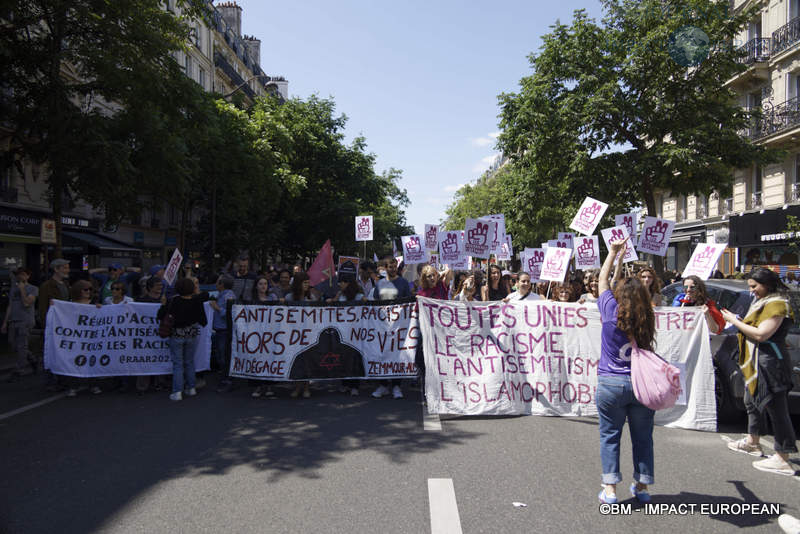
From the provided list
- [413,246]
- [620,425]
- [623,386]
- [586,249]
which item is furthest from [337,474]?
[413,246]

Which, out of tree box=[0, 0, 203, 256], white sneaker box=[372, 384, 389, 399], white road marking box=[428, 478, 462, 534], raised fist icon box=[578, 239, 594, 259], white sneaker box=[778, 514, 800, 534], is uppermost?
tree box=[0, 0, 203, 256]

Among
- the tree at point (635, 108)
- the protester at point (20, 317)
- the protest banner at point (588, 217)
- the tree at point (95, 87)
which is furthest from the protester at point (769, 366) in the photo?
the tree at point (635, 108)

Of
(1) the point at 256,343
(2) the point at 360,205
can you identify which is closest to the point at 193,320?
(1) the point at 256,343

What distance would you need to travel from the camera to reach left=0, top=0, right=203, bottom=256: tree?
Answer: 1175cm

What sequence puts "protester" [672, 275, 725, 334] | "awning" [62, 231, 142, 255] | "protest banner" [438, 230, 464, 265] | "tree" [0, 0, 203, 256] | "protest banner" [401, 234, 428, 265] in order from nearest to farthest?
"protester" [672, 275, 725, 334] < "tree" [0, 0, 203, 256] < "protest banner" [438, 230, 464, 265] < "protest banner" [401, 234, 428, 265] < "awning" [62, 231, 142, 255]

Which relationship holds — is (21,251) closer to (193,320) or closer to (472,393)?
(193,320)

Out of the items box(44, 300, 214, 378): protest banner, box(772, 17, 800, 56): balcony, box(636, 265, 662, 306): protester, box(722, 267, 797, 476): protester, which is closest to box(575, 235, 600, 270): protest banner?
box(636, 265, 662, 306): protester

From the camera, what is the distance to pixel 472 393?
664cm

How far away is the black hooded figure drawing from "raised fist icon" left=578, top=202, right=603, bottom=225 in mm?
4777

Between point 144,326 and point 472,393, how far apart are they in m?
4.66

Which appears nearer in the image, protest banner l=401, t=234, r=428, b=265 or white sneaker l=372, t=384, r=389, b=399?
white sneaker l=372, t=384, r=389, b=399

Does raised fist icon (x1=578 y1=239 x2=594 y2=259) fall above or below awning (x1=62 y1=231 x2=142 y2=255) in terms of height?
below

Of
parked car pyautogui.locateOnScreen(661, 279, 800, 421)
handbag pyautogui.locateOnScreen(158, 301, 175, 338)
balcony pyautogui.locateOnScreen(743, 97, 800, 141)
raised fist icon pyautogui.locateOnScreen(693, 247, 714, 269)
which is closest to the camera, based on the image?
parked car pyautogui.locateOnScreen(661, 279, 800, 421)

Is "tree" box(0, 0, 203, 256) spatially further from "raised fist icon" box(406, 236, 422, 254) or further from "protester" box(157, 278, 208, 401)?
"raised fist icon" box(406, 236, 422, 254)
